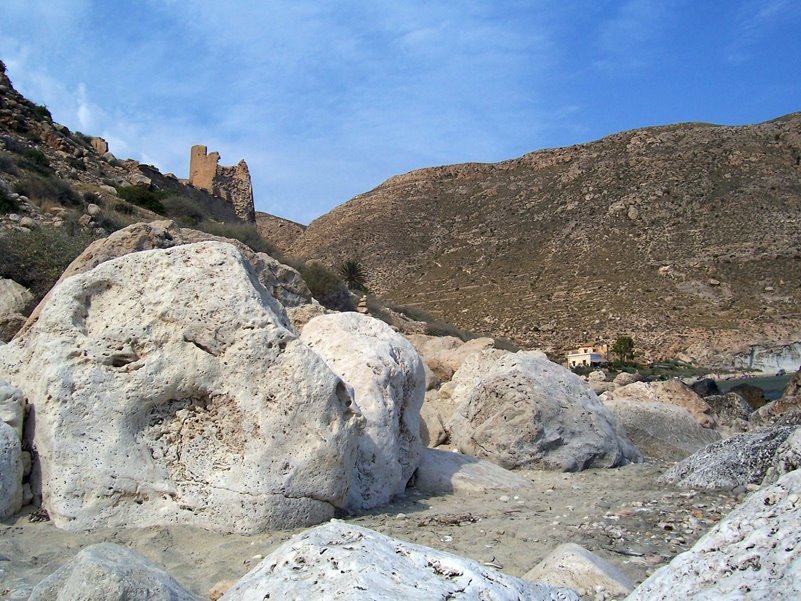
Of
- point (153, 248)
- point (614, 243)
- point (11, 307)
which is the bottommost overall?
point (11, 307)

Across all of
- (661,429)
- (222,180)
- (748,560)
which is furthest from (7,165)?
(748,560)

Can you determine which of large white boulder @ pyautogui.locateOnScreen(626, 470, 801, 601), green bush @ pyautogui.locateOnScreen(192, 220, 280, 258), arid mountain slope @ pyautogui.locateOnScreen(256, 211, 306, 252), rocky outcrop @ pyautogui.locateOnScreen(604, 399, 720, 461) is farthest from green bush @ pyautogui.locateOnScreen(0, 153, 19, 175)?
arid mountain slope @ pyautogui.locateOnScreen(256, 211, 306, 252)

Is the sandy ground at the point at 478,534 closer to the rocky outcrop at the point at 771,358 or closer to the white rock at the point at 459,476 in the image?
the white rock at the point at 459,476

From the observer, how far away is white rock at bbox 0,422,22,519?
4293 millimetres

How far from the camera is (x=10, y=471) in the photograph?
4340mm

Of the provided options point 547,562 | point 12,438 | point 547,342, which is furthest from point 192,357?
point 547,342

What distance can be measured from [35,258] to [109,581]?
8456 mm

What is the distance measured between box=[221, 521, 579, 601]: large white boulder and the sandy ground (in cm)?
135

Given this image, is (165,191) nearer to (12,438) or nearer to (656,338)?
(12,438)

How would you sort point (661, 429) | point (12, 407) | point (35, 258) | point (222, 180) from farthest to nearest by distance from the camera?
point (222, 180)
point (35, 258)
point (661, 429)
point (12, 407)

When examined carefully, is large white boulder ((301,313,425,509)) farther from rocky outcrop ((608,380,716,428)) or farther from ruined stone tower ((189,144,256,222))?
ruined stone tower ((189,144,256,222))

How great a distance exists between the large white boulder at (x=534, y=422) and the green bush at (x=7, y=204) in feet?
32.4

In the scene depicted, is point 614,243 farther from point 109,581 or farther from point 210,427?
point 109,581

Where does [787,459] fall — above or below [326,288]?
below
